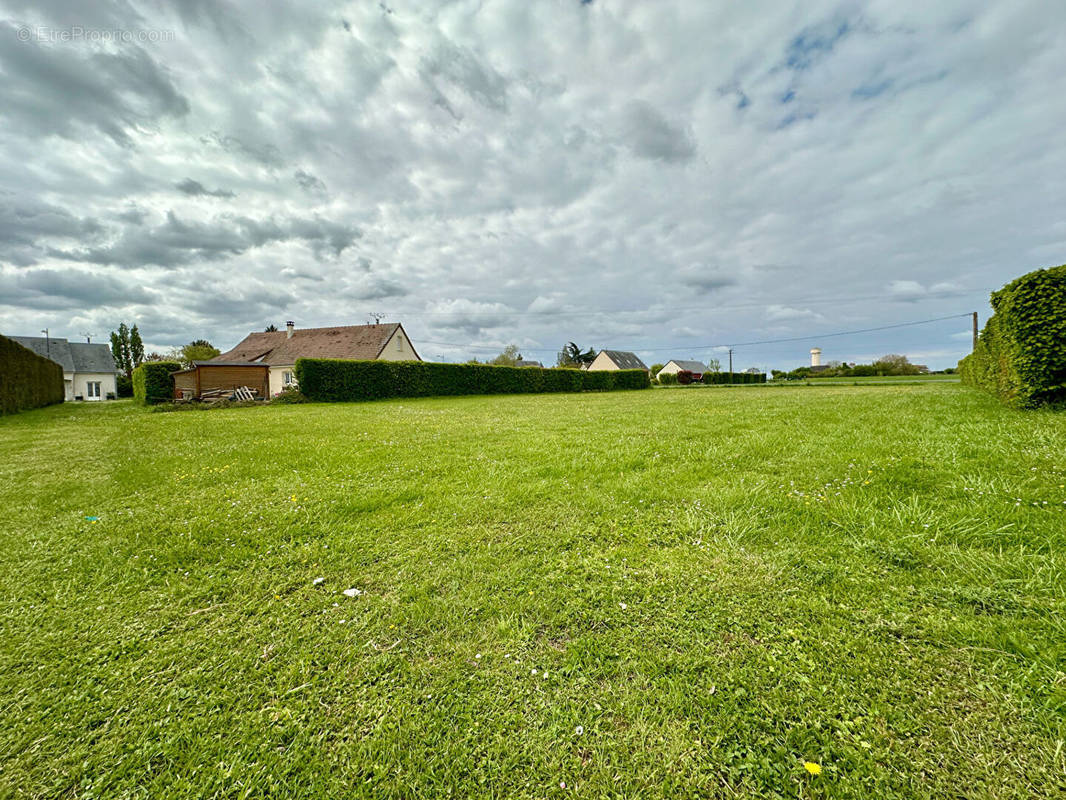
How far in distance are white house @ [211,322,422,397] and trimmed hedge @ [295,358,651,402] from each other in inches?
294

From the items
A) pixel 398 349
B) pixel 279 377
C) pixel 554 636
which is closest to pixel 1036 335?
pixel 554 636

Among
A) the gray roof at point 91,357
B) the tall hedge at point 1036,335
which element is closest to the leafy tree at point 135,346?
the gray roof at point 91,357

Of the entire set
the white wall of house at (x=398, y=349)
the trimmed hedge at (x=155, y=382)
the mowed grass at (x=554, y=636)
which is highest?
the white wall of house at (x=398, y=349)

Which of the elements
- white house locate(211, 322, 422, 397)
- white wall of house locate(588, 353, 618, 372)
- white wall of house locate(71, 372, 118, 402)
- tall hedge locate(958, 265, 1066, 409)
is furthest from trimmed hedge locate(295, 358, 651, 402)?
white wall of house locate(71, 372, 118, 402)

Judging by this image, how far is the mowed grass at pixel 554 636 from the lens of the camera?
5.16 feet

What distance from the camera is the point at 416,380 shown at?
83.3 ft

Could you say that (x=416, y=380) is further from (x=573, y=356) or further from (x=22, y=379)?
(x=573, y=356)

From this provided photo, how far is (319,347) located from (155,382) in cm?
1595

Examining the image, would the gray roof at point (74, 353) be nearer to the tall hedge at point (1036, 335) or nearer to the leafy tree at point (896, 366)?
the tall hedge at point (1036, 335)

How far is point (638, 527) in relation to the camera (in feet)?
11.8

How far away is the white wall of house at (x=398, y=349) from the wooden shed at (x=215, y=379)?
1009 cm

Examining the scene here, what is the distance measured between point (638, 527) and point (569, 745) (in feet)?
6.91

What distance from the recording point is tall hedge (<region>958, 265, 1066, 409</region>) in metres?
6.54

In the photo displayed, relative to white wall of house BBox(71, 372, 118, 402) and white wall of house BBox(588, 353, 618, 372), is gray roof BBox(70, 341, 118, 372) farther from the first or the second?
white wall of house BBox(588, 353, 618, 372)
